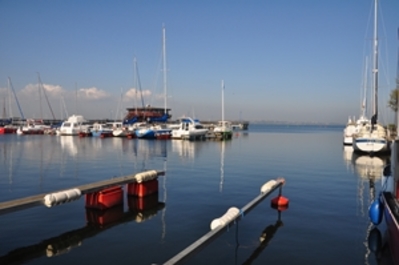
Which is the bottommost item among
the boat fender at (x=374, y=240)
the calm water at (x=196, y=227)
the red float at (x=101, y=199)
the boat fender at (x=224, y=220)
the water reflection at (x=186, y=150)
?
the water reflection at (x=186, y=150)

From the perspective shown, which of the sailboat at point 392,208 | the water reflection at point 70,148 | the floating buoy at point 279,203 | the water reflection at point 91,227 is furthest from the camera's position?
the water reflection at point 70,148

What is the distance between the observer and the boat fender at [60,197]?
10.8 metres

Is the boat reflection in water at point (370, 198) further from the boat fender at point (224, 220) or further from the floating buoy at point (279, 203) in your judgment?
the boat fender at point (224, 220)

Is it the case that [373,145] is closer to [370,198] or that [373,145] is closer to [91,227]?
[370,198]

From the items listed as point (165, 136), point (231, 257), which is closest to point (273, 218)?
point (231, 257)

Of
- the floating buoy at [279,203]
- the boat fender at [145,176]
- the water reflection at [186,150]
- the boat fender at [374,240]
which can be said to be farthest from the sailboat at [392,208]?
the water reflection at [186,150]

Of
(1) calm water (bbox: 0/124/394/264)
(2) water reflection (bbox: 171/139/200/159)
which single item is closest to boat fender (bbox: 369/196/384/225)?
(1) calm water (bbox: 0/124/394/264)

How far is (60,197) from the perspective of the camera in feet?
36.4

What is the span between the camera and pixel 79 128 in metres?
82.3

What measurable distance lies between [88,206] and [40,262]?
490 cm

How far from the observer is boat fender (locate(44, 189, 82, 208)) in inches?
424

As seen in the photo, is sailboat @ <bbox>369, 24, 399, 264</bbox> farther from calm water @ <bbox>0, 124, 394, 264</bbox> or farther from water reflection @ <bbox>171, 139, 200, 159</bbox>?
water reflection @ <bbox>171, 139, 200, 159</bbox>

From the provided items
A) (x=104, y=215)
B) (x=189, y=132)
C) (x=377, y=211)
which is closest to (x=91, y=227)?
(x=104, y=215)

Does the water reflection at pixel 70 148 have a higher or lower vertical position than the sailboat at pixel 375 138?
lower
